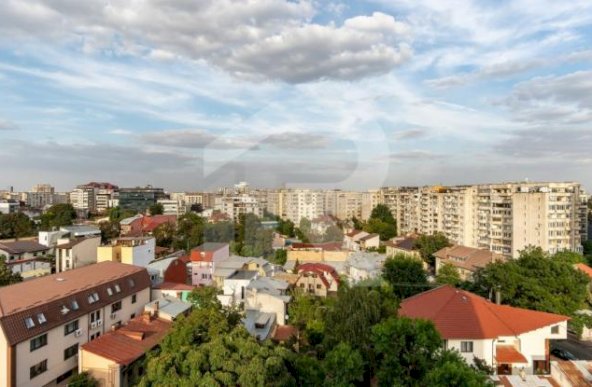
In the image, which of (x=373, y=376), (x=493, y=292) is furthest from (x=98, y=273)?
(x=493, y=292)

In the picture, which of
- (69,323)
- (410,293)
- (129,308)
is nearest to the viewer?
(69,323)

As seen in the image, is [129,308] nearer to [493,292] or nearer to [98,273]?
[98,273]

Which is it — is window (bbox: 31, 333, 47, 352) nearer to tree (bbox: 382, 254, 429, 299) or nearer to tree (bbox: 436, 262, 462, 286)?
tree (bbox: 382, 254, 429, 299)

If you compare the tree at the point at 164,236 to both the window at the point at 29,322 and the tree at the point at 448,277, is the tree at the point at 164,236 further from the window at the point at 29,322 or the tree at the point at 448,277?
the window at the point at 29,322

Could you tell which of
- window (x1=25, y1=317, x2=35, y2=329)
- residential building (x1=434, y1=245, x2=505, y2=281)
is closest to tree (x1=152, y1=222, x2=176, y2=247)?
residential building (x1=434, y1=245, x2=505, y2=281)

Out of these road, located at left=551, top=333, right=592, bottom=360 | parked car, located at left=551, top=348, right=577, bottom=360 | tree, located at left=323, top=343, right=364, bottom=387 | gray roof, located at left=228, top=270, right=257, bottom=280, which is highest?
tree, located at left=323, top=343, right=364, bottom=387

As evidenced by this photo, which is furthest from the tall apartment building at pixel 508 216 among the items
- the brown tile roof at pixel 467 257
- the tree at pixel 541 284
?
the tree at pixel 541 284
